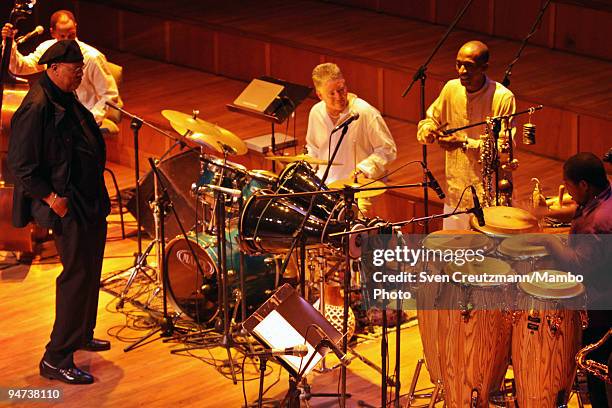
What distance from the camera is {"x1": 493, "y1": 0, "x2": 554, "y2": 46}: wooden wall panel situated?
8773 millimetres

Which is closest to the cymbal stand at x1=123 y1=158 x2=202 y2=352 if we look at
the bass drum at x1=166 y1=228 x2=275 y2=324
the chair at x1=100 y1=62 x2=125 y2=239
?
the bass drum at x1=166 y1=228 x2=275 y2=324

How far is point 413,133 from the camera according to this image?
836 cm

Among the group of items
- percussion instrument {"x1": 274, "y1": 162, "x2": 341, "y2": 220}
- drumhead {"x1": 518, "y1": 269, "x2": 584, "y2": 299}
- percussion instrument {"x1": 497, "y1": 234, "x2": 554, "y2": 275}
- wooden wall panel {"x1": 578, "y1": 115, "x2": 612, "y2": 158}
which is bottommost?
A: wooden wall panel {"x1": 578, "y1": 115, "x2": 612, "y2": 158}

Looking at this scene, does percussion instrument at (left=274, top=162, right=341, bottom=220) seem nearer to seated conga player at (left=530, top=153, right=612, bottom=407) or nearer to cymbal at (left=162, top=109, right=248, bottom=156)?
cymbal at (left=162, top=109, right=248, bottom=156)

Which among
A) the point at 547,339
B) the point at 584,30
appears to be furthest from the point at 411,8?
the point at 547,339

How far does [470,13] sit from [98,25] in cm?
336

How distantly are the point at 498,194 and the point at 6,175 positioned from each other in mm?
3149

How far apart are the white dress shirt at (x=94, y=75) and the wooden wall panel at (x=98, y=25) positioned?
2.89 metres

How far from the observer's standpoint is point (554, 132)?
7773mm

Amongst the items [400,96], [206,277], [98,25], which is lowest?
[206,277]

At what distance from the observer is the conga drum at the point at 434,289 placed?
5160 mm

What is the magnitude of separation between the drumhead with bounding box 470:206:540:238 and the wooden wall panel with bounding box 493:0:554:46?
12.1ft

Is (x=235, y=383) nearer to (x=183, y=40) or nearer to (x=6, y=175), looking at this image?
(x=6, y=175)

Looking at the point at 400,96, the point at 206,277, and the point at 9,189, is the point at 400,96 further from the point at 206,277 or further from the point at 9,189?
the point at 9,189
